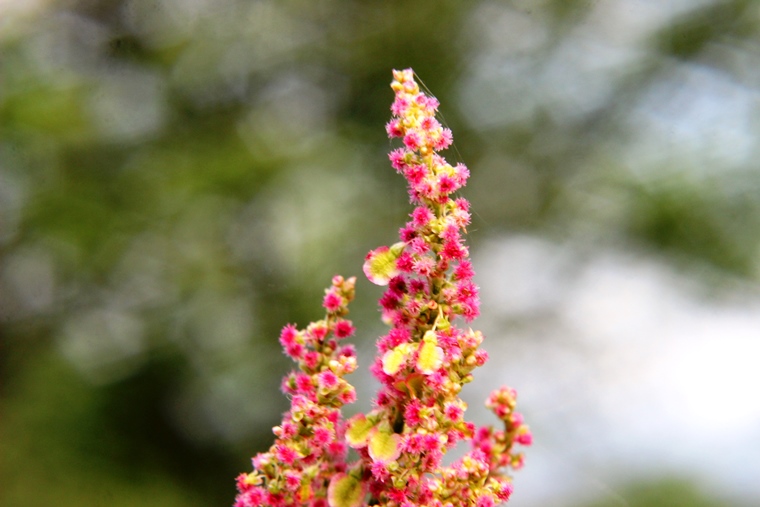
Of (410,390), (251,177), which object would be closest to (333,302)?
(410,390)

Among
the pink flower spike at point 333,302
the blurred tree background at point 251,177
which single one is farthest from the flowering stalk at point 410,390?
the blurred tree background at point 251,177

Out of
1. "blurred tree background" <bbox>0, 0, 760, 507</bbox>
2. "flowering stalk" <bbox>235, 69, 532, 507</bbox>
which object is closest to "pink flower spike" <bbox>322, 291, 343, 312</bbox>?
"flowering stalk" <bbox>235, 69, 532, 507</bbox>

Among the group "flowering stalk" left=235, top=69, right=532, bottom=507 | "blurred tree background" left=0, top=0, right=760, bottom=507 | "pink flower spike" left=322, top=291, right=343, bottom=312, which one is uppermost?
"blurred tree background" left=0, top=0, right=760, bottom=507

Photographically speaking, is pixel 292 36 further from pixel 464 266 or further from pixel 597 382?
pixel 464 266

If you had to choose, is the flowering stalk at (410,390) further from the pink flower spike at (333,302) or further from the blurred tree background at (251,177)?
the blurred tree background at (251,177)

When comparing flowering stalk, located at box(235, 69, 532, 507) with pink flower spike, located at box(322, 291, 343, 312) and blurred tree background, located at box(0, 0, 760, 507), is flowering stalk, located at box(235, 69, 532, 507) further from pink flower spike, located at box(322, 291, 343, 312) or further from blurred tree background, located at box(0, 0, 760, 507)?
blurred tree background, located at box(0, 0, 760, 507)
